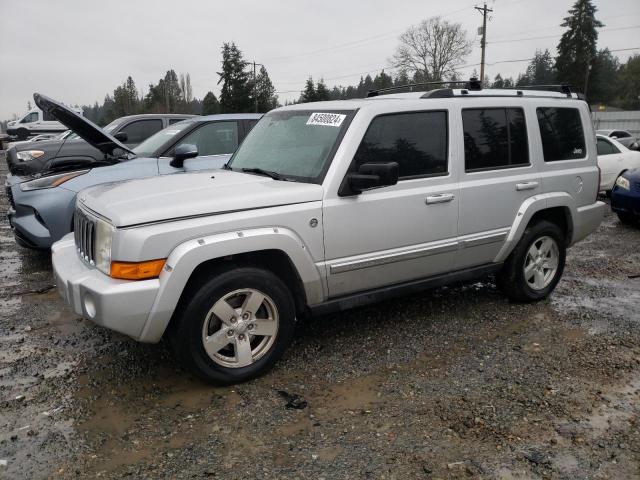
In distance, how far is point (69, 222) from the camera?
577cm

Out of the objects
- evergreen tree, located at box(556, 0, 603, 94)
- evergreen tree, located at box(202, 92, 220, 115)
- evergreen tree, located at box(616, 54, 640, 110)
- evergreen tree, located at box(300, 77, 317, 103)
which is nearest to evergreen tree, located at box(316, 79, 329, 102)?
evergreen tree, located at box(300, 77, 317, 103)

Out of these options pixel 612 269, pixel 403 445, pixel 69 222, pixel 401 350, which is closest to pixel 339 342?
pixel 401 350

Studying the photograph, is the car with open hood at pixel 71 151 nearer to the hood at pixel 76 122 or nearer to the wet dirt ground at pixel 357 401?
the hood at pixel 76 122

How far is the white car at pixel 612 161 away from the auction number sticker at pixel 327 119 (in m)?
9.18

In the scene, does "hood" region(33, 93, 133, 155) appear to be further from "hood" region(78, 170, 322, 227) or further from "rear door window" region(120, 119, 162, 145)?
"rear door window" region(120, 119, 162, 145)

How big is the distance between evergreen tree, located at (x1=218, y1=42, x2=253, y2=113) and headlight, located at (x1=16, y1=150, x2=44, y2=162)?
53.2 meters

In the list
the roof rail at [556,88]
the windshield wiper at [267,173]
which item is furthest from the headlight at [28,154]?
the roof rail at [556,88]

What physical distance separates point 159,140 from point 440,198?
441 cm

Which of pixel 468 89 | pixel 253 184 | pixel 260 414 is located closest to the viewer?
pixel 260 414

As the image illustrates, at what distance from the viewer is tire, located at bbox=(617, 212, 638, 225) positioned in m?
8.88

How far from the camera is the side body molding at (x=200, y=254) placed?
121 inches

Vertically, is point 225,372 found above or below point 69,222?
below

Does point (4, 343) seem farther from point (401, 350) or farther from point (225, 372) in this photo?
point (401, 350)

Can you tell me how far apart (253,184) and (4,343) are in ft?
8.22
